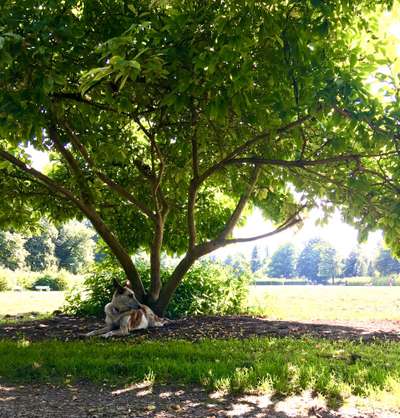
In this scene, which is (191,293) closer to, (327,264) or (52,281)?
(52,281)

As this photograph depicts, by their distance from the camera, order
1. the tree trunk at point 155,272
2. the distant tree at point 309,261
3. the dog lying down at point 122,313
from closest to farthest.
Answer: the dog lying down at point 122,313, the tree trunk at point 155,272, the distant tree at point 309,261

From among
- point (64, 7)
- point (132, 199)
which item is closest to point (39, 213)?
point (132, 199)

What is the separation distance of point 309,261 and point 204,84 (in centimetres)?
12893

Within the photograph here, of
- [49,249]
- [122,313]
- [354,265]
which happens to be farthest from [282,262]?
[122,313]

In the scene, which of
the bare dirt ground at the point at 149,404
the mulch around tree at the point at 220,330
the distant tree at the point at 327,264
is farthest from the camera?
the distant tree at the point at 327,264

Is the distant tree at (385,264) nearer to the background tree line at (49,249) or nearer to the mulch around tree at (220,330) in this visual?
the background tree line at (49,249)

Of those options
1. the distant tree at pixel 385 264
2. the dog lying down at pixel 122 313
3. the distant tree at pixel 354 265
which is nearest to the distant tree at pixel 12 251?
the dog lying down at pixel 122 313

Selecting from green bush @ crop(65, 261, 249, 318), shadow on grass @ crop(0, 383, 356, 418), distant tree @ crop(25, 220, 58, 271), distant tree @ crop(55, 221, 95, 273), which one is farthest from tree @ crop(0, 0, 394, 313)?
distant tree @ crop(55, 221, 95, 273)

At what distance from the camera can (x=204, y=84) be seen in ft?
15.8

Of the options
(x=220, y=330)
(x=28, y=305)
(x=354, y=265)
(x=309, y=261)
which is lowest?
(x=28, y=305)

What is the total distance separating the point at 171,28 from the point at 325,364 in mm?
3967

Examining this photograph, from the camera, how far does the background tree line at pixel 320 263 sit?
298 ft

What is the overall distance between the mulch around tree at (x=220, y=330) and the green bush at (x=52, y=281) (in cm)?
2767

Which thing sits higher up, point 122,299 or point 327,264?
point 327,264
